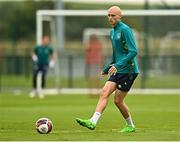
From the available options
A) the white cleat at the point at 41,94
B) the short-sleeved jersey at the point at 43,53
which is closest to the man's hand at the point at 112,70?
the white cleat at the point at 41,94

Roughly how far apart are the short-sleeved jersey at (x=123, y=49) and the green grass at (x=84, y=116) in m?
1.27

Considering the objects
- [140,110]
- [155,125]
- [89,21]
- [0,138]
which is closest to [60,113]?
[140,110]

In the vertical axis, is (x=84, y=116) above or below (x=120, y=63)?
below

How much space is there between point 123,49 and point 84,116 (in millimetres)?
5359

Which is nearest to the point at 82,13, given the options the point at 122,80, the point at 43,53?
the point at 43,53

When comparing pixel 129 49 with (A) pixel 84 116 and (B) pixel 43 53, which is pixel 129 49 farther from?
(B) pixel 43 53

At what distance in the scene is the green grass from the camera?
46.9 feet

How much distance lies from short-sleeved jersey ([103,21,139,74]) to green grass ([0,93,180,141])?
4.17 feet

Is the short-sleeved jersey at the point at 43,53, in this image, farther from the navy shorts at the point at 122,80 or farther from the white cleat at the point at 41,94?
the navy shorts at the point at 122,80

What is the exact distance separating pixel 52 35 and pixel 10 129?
24.0 meters

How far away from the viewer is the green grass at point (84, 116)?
1430 centimetres

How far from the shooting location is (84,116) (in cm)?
2053

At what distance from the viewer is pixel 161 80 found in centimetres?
3966

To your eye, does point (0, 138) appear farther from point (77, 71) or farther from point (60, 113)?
point (77, 71)
